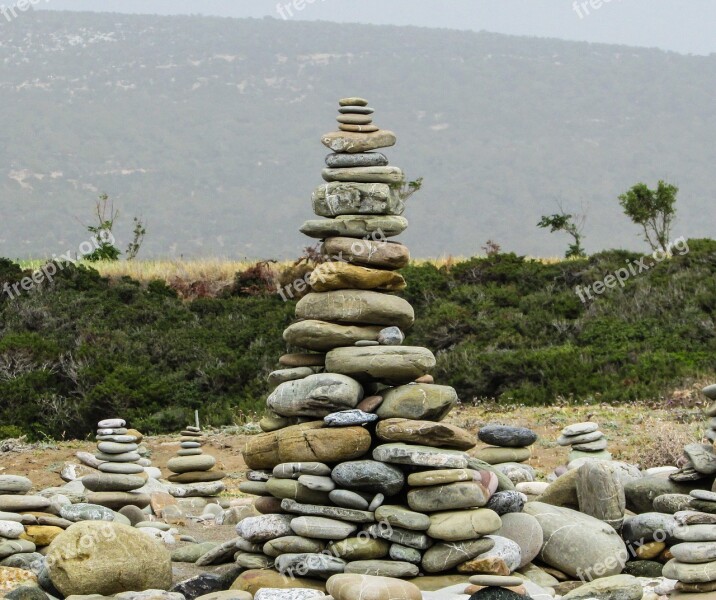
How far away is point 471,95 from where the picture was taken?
13538 cm

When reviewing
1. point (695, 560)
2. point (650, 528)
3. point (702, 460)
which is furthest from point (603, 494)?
point (695, 560)

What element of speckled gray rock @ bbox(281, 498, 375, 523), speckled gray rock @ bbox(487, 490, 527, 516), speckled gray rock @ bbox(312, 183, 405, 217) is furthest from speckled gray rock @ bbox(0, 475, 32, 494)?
speckled gray rock @ bbox(487, 490, 527, 516)

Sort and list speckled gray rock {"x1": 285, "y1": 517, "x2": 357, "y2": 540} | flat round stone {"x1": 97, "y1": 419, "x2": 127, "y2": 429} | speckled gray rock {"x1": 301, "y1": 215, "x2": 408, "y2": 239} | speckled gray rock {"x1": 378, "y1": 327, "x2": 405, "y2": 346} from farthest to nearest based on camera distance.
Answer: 1. flat round stone {"x1": 97, "y1": 419, "x2": 127, "y2": 429}
2. speckled gray rock {"x1": 301, "y1": 215, "x2": 408, "y2": 239}
3. speckled gray rock {"x1": 378, "y1": 327, "x2": 405, "y2": 346}
4. speckled gray rock {"x1": 285, "y1": 517, "x2": 357, "y2": 540}

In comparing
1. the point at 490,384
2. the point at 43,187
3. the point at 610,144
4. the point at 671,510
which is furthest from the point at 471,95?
the point at 671,510

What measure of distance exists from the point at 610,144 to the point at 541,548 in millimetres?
116165

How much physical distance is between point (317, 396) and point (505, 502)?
73.5 inches

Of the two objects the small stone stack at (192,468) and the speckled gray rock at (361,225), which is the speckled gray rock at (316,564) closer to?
the speckled gray rock at (361,225)

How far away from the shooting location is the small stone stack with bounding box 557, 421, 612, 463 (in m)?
13.5

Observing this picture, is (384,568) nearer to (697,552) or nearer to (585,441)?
(697,552)

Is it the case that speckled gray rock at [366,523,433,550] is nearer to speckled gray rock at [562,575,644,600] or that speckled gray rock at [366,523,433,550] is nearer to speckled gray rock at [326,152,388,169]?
speckled gray rock at [562,575,644,600]

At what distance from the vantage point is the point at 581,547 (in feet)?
33.7

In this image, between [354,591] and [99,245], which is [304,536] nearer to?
[354,591]

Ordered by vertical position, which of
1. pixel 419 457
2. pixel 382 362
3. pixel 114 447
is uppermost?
pixel 382 362

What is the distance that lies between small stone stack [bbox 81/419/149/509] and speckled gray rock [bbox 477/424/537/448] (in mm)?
3732
